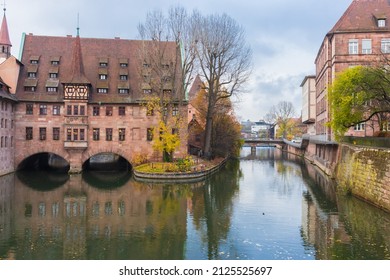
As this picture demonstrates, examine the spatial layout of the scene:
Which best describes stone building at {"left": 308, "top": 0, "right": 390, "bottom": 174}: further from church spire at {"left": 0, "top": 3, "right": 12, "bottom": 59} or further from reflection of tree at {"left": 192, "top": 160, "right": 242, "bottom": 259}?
church spire at {"left": 0, "top": 3, "right": 12, "bottom": 59}

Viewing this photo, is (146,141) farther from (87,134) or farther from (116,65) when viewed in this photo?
(116,65)

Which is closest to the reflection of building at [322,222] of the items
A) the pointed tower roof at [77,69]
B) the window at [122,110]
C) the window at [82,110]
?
the window at [122,110]

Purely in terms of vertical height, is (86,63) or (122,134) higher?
(86,63)

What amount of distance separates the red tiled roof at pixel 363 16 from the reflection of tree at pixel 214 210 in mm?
21818

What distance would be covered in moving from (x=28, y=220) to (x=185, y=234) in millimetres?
8899

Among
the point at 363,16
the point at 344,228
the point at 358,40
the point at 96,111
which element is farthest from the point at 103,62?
the point at 344,228

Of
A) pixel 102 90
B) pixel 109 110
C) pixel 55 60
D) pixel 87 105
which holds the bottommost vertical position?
pixel 109 110

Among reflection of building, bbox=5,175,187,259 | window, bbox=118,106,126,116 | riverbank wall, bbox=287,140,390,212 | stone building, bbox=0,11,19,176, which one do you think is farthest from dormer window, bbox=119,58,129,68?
riverbank wall, bbox=287,140,390,212

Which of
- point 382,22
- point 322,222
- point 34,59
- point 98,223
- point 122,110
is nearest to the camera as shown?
point 98,223

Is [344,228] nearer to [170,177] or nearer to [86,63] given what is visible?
[170,177]

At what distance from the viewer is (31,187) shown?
35.4 m

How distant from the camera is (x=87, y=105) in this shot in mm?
46250

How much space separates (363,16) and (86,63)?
32.1 metres

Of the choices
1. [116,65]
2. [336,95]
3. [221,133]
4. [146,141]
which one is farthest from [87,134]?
[336,95]
